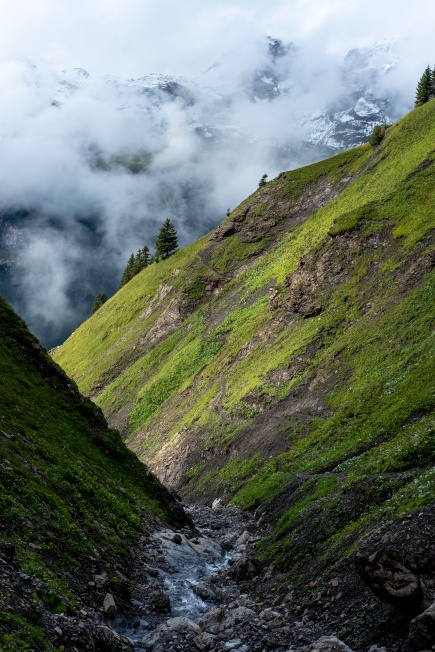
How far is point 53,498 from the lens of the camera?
22.7 meters

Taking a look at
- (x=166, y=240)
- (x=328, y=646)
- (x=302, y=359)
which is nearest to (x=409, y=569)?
(x=328, y=646)

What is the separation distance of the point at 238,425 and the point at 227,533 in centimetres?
2356

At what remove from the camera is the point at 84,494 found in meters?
26.7

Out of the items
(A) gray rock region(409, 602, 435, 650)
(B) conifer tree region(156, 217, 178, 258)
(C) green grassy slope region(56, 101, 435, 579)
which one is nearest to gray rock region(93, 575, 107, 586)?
(C) green grassy slope region(56, 101, 435, 579)

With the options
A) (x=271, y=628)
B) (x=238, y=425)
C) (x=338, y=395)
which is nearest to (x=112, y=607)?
(x=271, y=628)

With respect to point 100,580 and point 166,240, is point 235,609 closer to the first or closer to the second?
point 100,580

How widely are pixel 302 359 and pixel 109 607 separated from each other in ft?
143

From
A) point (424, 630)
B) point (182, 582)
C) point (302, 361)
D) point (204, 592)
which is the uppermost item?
point (302, 361)

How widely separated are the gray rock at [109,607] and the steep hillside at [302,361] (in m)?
8.24

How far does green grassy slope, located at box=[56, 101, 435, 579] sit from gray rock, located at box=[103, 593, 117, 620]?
27.9ft

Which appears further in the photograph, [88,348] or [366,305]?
[88,348]

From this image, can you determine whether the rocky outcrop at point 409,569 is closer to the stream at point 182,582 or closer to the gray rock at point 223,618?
the stream at point 182,582

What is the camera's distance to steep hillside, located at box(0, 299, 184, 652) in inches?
580

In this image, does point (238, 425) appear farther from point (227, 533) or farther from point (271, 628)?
point (271, 628)
